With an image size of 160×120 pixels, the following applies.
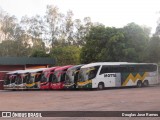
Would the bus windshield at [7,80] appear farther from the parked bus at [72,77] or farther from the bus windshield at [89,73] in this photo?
the bus windshield at [89,73]

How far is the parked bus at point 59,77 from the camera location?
36875 millimetres

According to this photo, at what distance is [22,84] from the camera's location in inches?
1688

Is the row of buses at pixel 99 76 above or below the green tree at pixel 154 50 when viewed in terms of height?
below

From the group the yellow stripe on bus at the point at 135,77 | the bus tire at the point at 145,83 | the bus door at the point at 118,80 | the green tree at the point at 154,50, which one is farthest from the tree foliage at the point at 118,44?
the bus door at the point at 118,80

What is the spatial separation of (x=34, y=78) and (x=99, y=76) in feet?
33.9

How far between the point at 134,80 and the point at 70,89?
6.51m

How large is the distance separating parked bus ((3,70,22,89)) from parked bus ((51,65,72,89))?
25.8 feet

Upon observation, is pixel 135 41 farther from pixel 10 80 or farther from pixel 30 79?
pixel 10 80

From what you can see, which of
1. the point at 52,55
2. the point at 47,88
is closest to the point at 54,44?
the point at 52,55

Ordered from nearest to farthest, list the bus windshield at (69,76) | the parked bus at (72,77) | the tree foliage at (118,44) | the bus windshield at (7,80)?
the parked bus at (72,77) → the bus windshield at (69,76) → the tree foliage at (118,44) → the bus windshield at (7,80)

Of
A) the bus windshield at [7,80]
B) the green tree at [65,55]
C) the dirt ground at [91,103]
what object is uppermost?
the green tree at [65,55]

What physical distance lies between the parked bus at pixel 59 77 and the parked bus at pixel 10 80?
25.8 ft

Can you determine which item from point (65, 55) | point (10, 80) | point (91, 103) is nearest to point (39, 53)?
point (65, 55)

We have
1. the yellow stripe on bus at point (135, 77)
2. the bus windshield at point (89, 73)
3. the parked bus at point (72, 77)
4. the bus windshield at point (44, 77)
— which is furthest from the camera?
the bus windshield at point (44, 77)
